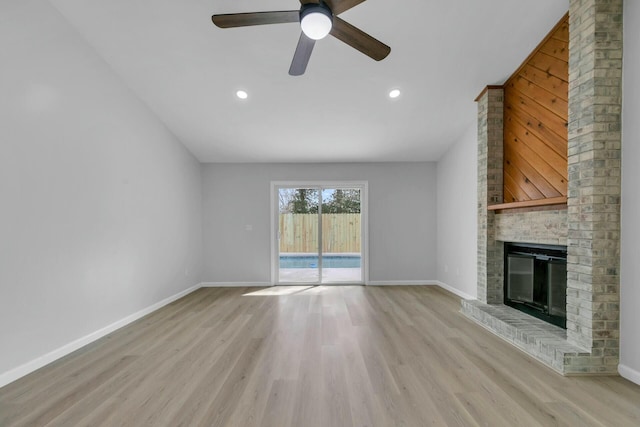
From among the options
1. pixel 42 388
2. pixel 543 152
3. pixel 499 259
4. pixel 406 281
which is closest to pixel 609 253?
pixel 543 152

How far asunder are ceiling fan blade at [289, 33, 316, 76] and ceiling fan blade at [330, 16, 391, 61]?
19 centimetres

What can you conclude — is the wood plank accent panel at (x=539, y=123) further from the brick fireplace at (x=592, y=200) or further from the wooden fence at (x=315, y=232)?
the wooden fence at (x=315, y=232)

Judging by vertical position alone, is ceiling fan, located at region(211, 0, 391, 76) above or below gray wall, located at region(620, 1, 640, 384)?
above

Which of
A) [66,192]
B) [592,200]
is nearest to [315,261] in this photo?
[66,192]

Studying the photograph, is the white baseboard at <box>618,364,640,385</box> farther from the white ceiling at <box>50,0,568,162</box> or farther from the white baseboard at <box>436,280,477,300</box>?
the white ceiling at <box>50,0,568,162</box>

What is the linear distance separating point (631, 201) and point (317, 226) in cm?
424

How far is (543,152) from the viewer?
3164mm

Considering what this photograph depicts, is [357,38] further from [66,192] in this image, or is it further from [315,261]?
[315,261]

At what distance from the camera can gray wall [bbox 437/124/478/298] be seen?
4438mm

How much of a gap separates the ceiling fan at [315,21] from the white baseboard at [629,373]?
9.89 ft

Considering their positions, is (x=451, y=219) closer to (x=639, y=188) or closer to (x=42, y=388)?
(x=639, y=188)

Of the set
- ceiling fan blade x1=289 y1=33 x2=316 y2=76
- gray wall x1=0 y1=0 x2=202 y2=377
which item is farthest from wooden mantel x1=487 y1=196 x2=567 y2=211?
gray wall x1=0 y1=0 x2=202 y2=377

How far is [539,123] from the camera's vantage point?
3230 mm

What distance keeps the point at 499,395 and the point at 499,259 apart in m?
2.14
